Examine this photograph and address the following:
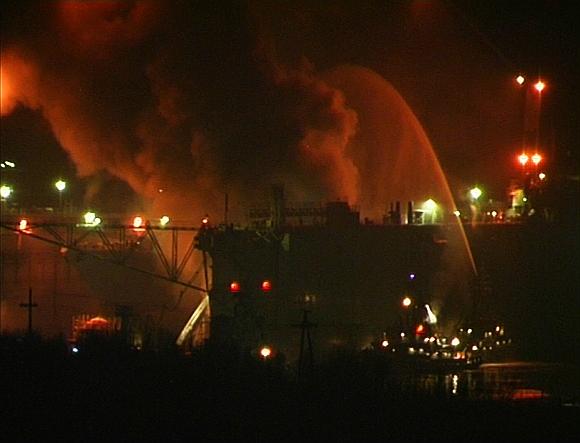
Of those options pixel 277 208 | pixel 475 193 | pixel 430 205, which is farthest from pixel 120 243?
pixel 475 193

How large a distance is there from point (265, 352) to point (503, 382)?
6.13 meters

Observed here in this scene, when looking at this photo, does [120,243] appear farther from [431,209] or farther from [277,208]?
[431,209]

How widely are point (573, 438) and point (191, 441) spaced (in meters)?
6.84

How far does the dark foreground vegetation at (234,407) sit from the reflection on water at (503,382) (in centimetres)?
122

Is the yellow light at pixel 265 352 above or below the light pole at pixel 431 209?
→ below

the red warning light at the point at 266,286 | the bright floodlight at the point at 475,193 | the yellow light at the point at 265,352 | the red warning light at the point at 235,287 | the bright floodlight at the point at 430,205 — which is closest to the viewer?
the yellow light at the point at 265,352

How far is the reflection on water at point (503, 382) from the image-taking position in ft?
90.7

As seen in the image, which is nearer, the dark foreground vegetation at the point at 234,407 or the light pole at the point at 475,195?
the dark foreground vegetation at the point at 234,407

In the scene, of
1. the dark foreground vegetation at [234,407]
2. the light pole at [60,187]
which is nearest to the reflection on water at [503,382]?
the dark foreground vegetation at [234,407]

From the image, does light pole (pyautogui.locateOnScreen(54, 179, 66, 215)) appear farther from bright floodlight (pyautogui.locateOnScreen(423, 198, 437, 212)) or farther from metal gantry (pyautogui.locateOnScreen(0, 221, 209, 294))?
bright floodlight (pyautogui.locateOnScreen(423, 198, 437, 212))

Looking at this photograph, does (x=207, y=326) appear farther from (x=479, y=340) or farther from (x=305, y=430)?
(x=305, y=430)

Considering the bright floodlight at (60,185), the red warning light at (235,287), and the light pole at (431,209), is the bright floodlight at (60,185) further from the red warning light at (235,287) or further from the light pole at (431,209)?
the light pole at (431,209)

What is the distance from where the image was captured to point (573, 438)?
2336 centimetres

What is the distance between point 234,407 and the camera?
983 inches
